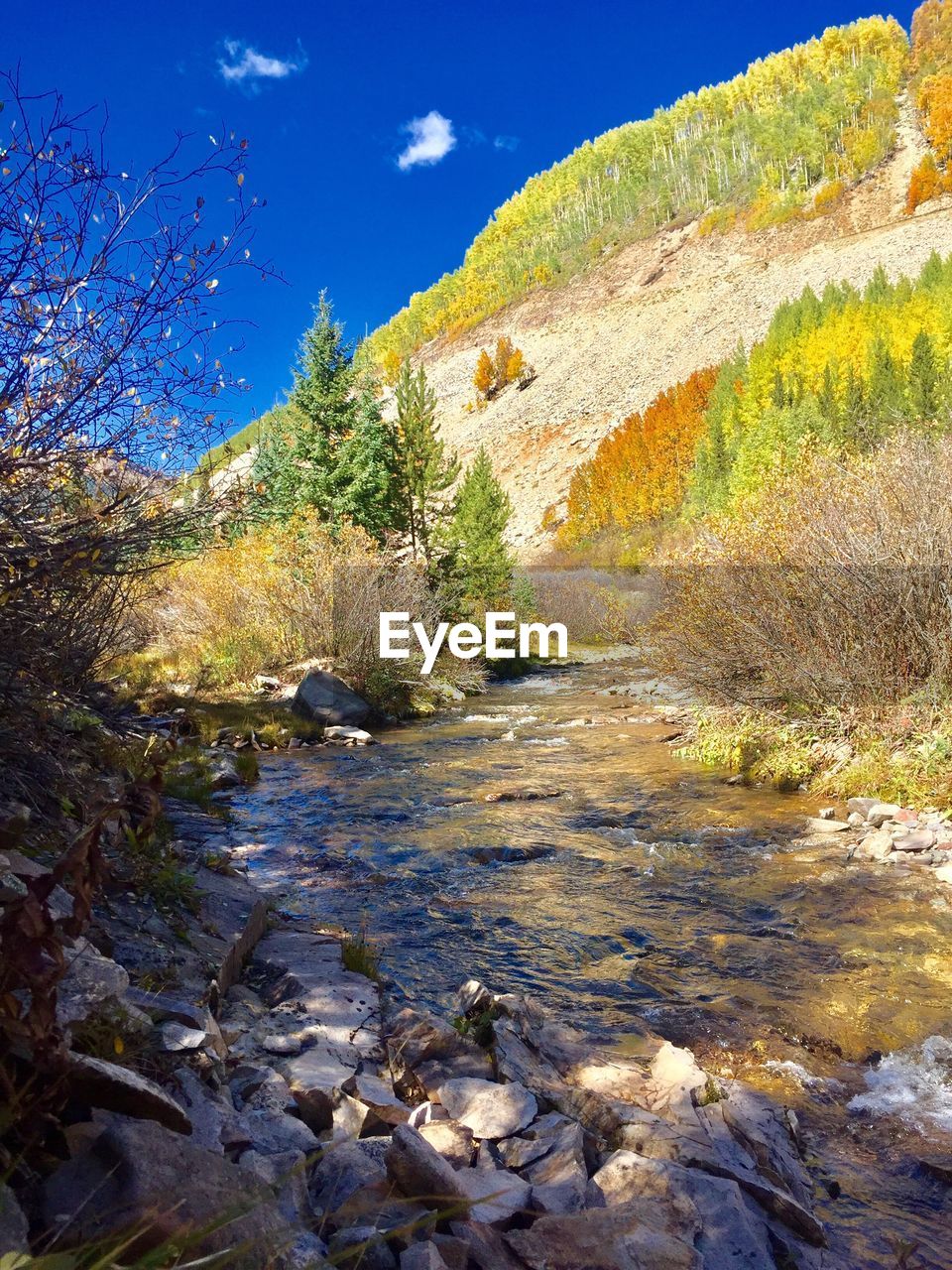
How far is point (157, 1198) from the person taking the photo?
1.82m

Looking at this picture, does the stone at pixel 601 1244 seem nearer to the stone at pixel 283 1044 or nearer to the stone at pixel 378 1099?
the stone at pixel 378 1099

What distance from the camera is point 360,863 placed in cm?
764

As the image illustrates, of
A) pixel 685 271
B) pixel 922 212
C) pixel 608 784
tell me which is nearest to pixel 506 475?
pixel 685 271

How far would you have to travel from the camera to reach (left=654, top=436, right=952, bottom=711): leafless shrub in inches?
344

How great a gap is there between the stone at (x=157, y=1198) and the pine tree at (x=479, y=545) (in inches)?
961

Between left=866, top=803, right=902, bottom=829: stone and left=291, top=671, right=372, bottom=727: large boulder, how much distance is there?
9.74 m

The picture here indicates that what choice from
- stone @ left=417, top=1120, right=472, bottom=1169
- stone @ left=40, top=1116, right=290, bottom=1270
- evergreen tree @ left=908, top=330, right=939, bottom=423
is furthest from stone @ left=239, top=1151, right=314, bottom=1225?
evergreen tree @ left=908, top=330, right=939, bottom=423

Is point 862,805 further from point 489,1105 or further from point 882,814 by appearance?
point 489,1105

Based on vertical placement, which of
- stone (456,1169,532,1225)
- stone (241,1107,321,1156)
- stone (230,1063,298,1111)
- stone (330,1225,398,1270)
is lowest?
stone (456,1169,532,1225)

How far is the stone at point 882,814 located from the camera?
7738mm

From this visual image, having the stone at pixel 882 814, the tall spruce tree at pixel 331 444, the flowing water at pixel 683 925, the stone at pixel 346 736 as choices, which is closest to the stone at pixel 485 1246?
the flowing water at pixel 683 925

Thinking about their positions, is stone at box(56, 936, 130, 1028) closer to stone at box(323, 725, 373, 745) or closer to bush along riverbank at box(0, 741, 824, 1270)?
bush along riverbank at box(0, 741, 824, 1270)

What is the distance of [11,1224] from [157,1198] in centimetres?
32

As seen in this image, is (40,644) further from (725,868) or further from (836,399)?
(836,399)
